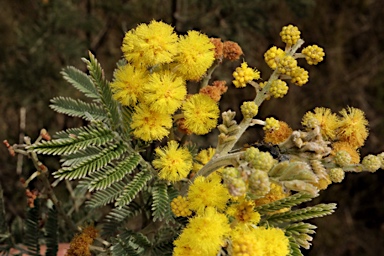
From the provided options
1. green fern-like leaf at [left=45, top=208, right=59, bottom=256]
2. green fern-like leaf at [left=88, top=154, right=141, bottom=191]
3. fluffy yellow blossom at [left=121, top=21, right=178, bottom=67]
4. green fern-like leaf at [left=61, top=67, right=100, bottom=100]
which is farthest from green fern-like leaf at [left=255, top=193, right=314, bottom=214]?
green fern-like leaf at [left=45, top=208, right=59, bottom=256]

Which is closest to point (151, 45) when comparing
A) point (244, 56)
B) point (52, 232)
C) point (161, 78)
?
point (161, 78)

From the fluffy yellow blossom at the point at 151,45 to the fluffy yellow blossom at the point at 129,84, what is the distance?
25 millimetres

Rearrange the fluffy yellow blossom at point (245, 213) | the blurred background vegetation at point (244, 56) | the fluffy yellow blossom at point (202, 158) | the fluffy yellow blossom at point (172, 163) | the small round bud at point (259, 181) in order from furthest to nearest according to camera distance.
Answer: the blurred background vegetation at point (244, 56) < the fluffy yellow blossom at point (202, 158) < the fluffy yellow blossom at point (172, 163) < the fluffy yellow blossom at point (245, 213) < the small round bud at point (259, 181)

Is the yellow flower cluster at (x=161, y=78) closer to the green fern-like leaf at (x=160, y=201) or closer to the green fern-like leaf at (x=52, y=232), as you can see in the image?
the green fern-like leaf at (x=160, y=201)

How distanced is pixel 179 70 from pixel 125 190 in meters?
0.35

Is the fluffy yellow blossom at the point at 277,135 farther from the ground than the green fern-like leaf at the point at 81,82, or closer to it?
closer to it

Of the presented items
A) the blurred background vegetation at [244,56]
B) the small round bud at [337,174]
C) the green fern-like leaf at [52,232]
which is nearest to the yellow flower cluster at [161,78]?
the small round bud at [337,174]

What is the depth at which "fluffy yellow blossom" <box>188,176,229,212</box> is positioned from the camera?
1252 mm

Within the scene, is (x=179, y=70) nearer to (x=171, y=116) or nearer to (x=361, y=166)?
(x=171, y=116)

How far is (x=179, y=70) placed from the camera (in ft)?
4.40

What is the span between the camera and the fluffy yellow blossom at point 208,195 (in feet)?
4.11

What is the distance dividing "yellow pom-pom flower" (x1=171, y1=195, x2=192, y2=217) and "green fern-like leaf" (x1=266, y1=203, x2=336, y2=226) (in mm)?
236

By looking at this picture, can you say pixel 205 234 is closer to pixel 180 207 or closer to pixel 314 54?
pixel 180 207

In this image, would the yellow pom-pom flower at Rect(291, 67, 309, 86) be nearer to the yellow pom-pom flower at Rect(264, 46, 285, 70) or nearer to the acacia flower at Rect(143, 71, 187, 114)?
the yellow pom-pom flower at Rect(264, 46, 285, 70)
